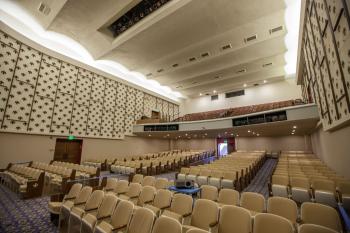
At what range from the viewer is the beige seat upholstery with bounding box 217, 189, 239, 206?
3.30m

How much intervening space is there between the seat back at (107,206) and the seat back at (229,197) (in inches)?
79.0

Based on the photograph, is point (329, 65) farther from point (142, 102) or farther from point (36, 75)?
point (142, 102)

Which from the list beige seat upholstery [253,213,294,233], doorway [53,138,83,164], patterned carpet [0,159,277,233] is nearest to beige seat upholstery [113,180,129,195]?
patterned carpet [0,159,277,233]

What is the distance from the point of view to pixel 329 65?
426cm

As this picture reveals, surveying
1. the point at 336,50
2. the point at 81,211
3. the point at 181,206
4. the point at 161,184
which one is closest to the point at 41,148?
the point at 161,184

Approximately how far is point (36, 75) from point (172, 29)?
7815 mm

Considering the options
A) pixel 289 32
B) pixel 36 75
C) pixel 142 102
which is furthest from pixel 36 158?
pixel 289 32

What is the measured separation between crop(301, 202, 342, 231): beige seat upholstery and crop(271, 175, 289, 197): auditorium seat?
2.07 m

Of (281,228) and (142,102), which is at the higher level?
(142,102)

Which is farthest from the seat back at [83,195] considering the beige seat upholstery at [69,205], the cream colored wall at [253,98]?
the cream colored wall at [253,98]

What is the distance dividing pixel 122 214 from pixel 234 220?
1.68 m

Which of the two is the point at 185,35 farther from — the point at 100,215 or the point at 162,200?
the point at 100,215

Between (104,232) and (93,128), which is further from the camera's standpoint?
(93,128)

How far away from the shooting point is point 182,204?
10.1 ft
